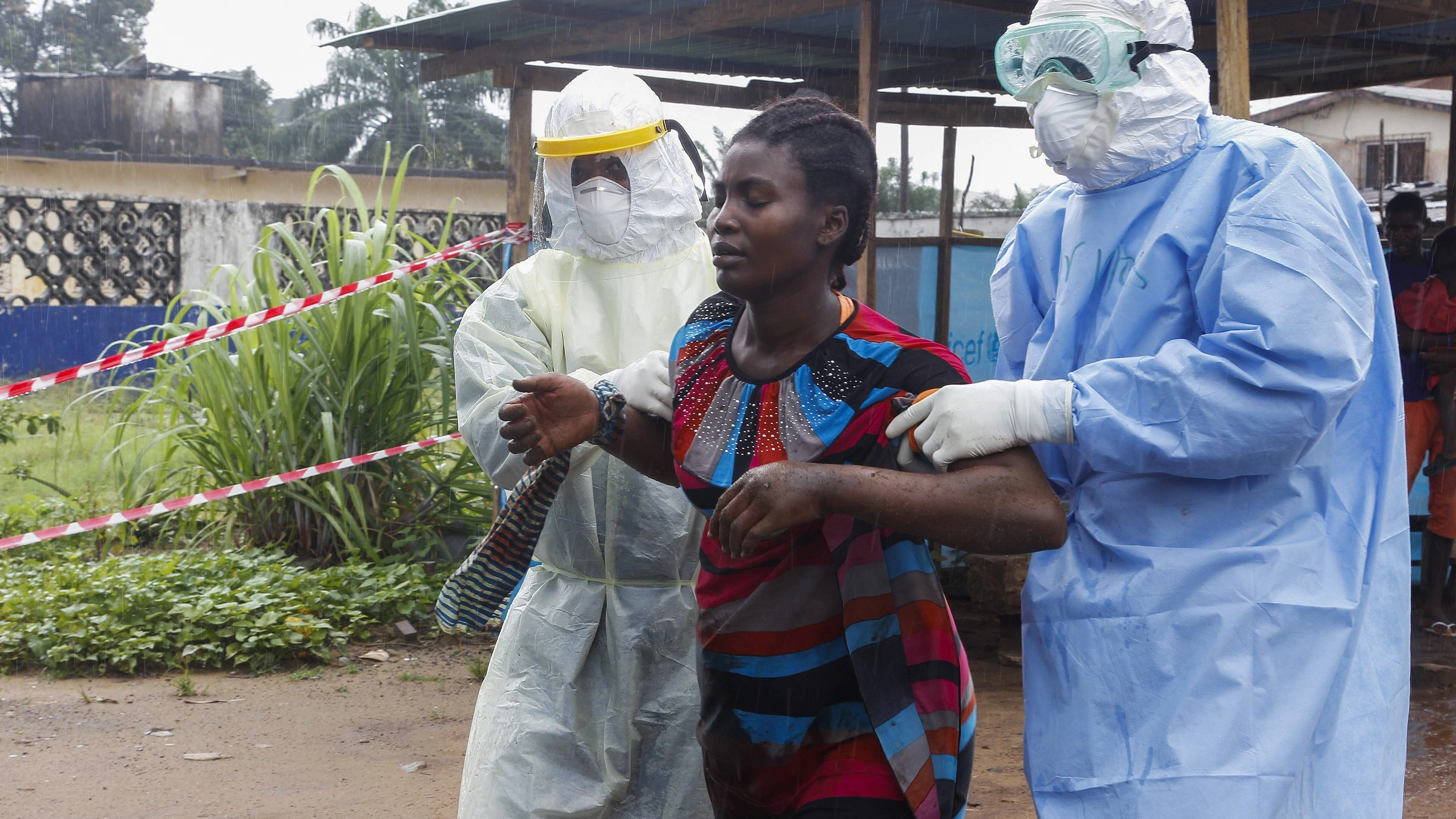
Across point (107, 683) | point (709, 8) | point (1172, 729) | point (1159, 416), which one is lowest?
point (107, 683)

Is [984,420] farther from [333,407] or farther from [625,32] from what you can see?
[333,407]

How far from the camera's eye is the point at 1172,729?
1993 millimetres

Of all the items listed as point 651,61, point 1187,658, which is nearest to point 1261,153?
point 1187,658

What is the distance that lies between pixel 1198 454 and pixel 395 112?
34.8m

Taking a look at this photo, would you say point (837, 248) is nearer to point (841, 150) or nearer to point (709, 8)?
point (841, 150)

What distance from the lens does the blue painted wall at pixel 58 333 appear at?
1366 centimetres

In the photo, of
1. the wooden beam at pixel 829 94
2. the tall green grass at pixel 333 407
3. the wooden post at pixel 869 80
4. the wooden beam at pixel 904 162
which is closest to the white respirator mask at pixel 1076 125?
the wooden post at pixel 869 80

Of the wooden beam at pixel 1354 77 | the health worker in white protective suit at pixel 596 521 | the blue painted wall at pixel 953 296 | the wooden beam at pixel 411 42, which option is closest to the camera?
the health worker in white protective suit at pixel 596 521

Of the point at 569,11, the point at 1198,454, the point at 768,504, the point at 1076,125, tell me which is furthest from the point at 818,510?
the point at 569,11

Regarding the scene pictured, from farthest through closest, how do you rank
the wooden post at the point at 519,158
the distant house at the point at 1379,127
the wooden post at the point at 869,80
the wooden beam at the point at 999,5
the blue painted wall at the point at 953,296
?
the distant house at the point at 1379,127, the blue painted wall at the point at 953,296, the wooden post at the point at 519,158, the wooden beam at the point at 999,5, the wooden post at the point at 869,80

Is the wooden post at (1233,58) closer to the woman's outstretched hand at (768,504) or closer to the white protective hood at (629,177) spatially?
the white protective hood at (629,177)

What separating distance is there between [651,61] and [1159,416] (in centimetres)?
589

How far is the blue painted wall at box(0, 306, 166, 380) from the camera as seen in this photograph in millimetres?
13656

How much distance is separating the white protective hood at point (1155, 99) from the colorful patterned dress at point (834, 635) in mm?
457
